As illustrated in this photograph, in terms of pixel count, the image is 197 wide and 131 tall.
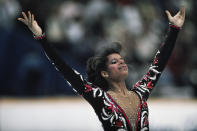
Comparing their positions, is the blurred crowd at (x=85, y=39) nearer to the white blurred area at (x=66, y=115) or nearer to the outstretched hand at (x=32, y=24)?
the white blurred area at (x=66, y=115)

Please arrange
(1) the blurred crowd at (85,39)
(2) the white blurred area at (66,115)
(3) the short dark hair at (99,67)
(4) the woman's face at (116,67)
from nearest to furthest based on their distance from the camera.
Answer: (4) the woman's face at (116,67) → (3) the short dark hair at (99,67) → (2) the white blurred area at (66,115) → (1) the blurred crowd at (85,39)

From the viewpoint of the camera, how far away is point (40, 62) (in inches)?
321

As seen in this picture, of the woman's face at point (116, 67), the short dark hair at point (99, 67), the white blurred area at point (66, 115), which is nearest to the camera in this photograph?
the woman's face at point (116, 67)

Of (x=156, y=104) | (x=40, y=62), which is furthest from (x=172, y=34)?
(x=40, y=62)

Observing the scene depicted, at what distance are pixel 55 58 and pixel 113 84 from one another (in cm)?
68

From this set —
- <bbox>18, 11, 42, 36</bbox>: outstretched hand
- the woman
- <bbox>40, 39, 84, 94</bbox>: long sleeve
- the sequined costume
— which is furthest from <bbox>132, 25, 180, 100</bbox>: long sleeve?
<bbox>18, 11, 42, 36</bbox>: outstretched hand

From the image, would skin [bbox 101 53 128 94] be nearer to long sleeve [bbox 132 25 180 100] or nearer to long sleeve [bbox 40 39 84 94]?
long sleeve [bbox 132 25 180 100]

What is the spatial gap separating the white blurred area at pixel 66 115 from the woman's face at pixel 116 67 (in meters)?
3.39

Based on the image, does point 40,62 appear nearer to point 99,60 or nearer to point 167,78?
point 167,78

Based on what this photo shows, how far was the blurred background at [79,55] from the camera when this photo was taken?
25.4 feet

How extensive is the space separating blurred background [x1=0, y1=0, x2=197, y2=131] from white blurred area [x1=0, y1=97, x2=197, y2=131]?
0.05ft

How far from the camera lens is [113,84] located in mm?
4336

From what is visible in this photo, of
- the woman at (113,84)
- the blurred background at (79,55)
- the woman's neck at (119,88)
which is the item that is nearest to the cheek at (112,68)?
the woman at (113,84)

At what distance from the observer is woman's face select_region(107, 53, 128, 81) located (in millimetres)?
4250
